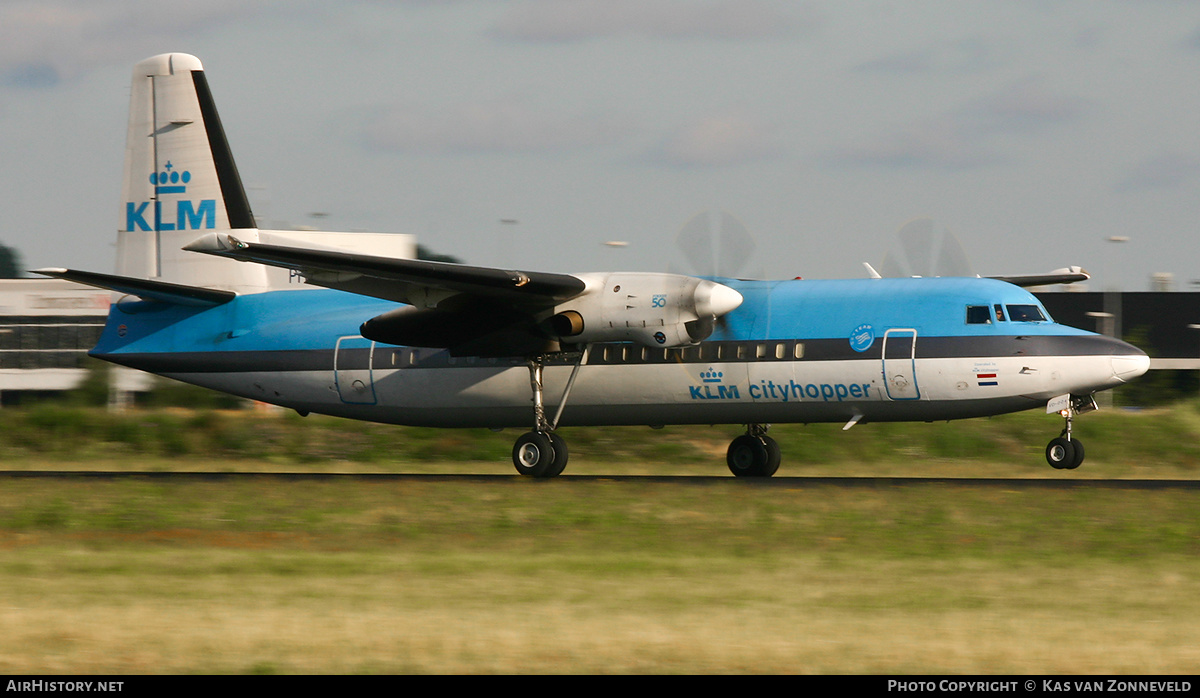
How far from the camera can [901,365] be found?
2062cm

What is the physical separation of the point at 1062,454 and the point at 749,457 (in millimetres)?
5734

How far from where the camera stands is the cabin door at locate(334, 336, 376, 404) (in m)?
24.1

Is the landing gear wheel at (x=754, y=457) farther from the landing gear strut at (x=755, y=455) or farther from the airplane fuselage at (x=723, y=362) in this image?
the airplane fuselage at (x=723, y=362)

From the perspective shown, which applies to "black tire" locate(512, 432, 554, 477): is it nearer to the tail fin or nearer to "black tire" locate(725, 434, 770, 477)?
"black tire" locate(725, 434, 770, 477)

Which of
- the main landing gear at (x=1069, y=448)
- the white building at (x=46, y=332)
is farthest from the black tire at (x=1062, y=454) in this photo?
the white building at (x=46, y=332)

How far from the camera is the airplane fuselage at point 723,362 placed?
20.5 metres

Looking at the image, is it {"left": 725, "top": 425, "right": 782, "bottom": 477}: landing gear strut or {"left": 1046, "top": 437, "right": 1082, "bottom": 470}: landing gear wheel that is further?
{"left": 725, "top": 425, "right": 782, "bottom": 477}: landing gear strut

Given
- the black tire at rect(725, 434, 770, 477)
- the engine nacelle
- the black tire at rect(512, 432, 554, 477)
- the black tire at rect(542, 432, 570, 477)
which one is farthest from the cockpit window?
the black tire at rect(512, 432, 554, 477)

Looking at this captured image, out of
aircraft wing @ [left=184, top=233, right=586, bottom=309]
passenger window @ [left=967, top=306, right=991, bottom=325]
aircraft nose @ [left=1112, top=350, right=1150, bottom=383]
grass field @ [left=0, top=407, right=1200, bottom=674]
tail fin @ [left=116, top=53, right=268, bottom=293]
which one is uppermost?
tail fin @ [left=116, top=53, right=268, bottom=293]

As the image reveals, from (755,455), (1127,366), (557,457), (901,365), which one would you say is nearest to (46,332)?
(557,457)

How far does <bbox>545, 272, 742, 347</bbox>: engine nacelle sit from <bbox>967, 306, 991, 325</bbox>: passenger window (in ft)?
12.6

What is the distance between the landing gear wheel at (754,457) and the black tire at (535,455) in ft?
13.2
